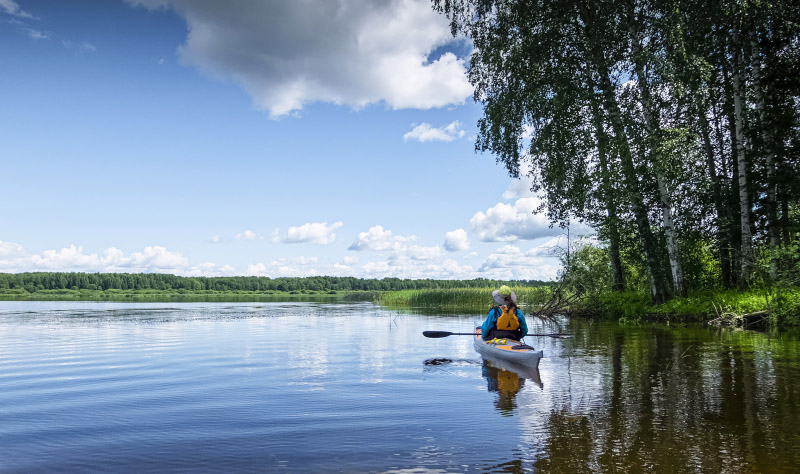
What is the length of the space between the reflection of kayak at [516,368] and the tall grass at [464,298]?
20.8 meters

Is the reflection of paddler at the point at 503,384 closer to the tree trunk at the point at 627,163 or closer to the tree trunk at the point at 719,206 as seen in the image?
the tree trunk at the point at 627,163

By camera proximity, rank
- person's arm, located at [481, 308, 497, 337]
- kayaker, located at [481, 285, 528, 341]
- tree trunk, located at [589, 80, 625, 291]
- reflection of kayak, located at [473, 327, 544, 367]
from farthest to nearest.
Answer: tree trunk, located at [589, 80, 625, 291] → person's arm, located at [481, 308, 497, 337] → kayaker, located at [481, 285, 528, 341] → reflection of kayak, located at [473, 327, 544, 367]

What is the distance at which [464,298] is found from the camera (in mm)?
37781

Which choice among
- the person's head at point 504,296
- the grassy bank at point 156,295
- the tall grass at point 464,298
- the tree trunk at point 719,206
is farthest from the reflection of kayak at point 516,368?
the grassy bank at point 156,295

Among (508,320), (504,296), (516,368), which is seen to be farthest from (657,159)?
(516,368)

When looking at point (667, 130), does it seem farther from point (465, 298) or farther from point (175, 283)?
point (175, 283)

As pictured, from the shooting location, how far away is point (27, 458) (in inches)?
197

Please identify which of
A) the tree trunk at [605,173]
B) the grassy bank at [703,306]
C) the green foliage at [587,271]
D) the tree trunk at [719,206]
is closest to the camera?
the grassy bank at [703,306]

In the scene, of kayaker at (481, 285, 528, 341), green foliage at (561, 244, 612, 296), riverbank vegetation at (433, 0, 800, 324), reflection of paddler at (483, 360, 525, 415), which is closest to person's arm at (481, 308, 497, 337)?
A: kayaker at (481, 285, 528, 341)

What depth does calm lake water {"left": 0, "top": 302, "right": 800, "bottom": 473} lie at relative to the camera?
15.7 ft

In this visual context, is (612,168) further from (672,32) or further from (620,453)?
(620,453)

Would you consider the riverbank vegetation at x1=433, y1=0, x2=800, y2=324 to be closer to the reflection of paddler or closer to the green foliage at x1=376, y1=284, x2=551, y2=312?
the reflection of paddler

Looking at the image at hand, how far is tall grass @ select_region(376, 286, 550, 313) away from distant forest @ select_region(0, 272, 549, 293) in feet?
138

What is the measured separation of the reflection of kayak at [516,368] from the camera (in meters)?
9.17
